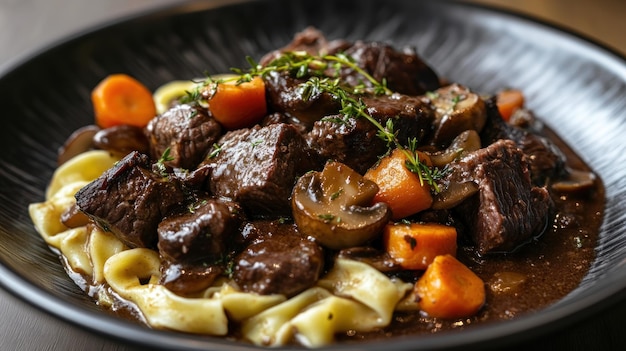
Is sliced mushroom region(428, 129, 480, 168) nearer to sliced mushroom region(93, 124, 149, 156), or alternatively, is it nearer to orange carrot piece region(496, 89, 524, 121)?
orange carrot piece region(496, 89, 524, 121)

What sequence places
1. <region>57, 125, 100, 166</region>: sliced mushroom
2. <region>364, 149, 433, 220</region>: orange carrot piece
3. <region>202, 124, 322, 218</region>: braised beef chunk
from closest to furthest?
<region>364, 149, 433, 220</region>: orange carrot piece → <region>202, 124, 322, 218</region>: braised beef chunk → <region>57, 125, 100, 166</region>: sliced mushroom

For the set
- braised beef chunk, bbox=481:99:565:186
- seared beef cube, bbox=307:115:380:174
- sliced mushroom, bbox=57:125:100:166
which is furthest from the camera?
sliced mushroom, bbox=57:125:100:166

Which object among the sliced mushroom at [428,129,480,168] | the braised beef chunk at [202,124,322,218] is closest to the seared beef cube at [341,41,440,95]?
the sliced mushroom at [428,129,480,168]

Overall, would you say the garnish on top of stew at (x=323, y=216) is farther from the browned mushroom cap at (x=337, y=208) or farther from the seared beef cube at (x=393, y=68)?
the seared beef cube at (x=393, y=68)

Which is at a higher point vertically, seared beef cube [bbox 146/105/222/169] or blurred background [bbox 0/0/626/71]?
seared beef cube [bbox 146/105/222/169]

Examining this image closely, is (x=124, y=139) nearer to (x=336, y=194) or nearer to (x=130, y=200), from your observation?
(x=130, y=200)

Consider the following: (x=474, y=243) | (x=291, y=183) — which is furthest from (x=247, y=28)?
(x=474, y=243)
